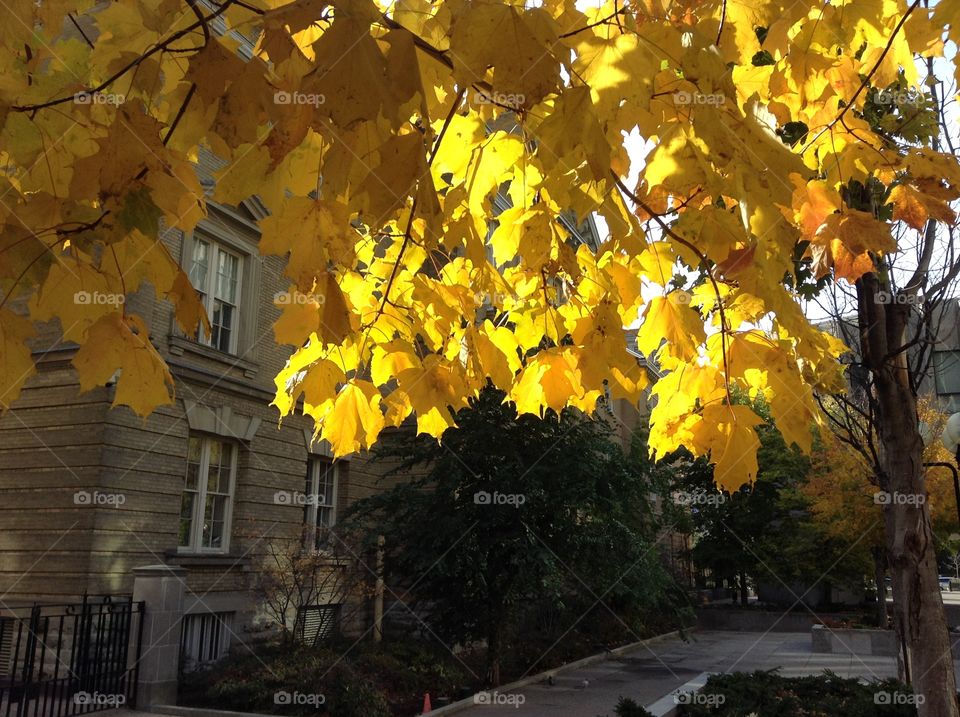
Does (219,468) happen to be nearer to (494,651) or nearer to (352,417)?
(494,651)

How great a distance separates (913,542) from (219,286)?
13.5m

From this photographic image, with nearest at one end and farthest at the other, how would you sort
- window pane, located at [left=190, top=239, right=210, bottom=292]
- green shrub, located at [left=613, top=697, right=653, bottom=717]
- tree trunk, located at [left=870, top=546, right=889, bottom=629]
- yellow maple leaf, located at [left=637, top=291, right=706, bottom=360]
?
yellow maple leaf, located at [left=637, top=291, right=706, bottom=360]
green shrub, located at [left=613, top=697, right=653, bottom=717]
window pane, located at [left=190, top=239, right=210, bottom=292]
tree trunk, located at [left=870, top=546, right=889, bottom=629]

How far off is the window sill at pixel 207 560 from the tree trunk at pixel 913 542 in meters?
11.5

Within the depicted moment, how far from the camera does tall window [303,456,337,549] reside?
17.8 metres

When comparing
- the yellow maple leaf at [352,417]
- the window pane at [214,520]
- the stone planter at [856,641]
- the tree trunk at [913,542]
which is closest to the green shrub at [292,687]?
the window pane at [214,520]

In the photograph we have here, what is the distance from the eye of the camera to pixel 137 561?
12.7 metres

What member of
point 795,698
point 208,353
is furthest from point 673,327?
point 208,353

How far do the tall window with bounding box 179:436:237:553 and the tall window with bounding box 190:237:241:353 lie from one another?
2.04m

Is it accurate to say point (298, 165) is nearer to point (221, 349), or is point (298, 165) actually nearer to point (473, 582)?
point (473, 582)

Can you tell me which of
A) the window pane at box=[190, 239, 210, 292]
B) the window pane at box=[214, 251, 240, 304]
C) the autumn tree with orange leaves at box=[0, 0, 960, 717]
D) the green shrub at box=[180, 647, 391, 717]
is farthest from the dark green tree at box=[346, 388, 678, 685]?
the autumn tree with orange leaves at box=[0, 0, 960, 717]

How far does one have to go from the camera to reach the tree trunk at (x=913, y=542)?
193 inches

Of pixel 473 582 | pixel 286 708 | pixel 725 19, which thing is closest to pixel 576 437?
pixel 473 582

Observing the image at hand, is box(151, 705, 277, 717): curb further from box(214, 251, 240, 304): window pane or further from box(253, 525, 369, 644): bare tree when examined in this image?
box(214, 251, 240, 304): window pane

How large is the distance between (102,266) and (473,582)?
11.1m
